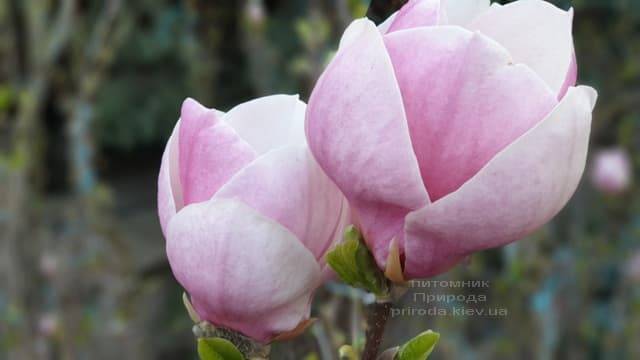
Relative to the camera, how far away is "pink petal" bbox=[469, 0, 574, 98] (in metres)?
0.28

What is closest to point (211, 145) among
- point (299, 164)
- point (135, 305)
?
point (299, 164)

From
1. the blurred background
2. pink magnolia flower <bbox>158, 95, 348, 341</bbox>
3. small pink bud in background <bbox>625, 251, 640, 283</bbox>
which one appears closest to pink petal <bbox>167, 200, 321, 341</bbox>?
pink magnolia flower <bbox>158, 95, 348, 341</bbox>

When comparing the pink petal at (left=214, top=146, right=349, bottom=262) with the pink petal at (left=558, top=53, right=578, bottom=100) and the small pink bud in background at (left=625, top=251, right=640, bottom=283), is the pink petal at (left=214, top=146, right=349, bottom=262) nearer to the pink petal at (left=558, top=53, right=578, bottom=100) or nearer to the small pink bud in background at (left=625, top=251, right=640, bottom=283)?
the pink petal at (left=558, top=53, right=578, bottom=100)

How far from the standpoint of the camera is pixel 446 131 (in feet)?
0.87

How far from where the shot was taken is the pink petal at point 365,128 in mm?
258

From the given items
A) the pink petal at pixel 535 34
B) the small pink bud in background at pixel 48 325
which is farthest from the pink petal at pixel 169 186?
the small pink bud in background at pixel 48 325

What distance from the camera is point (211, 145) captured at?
0.30 metres

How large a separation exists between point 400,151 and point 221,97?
292cm

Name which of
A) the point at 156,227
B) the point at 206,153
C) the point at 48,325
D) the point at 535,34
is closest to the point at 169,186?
the point at 206,153

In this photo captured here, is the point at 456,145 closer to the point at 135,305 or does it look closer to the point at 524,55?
the point at 524,55

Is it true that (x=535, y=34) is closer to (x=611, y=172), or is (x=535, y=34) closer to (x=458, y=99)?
(x=458, y=99)

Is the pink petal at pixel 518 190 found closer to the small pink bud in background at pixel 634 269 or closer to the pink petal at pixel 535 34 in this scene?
the pink petal at pixel 535 34

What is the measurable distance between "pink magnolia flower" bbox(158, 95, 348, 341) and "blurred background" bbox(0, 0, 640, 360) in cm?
50

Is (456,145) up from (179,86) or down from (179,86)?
up
